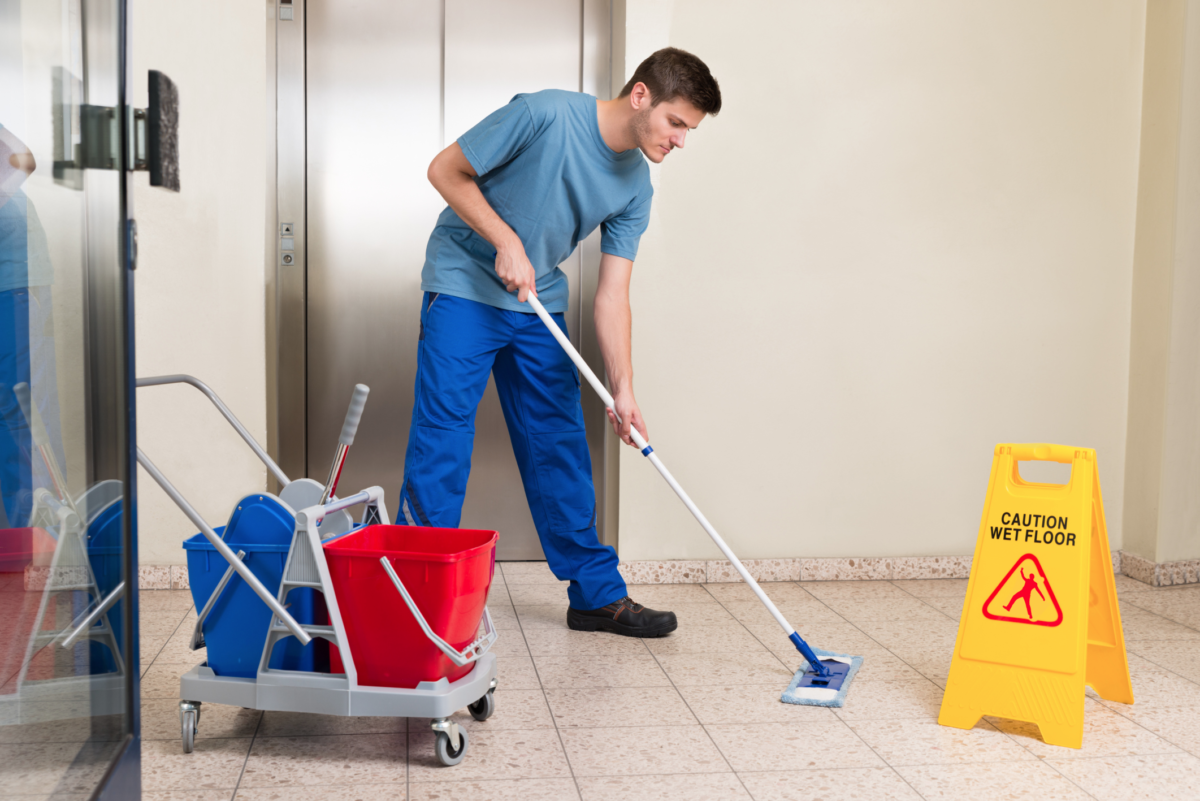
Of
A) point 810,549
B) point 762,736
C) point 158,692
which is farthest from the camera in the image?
point 810,549

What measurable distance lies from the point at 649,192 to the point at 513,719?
53.1 inches

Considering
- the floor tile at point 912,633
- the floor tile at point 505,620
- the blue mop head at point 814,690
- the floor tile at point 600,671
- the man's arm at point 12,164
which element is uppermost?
Result: the man's arm at point 12,164

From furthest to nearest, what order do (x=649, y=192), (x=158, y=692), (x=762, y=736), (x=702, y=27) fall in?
1. (x=702, y=27)
2. (x=649, y=192)
3. (x=158, y=692)
4. (x=762, y=736)

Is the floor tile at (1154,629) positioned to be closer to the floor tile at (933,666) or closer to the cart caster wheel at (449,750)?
the floor tile at (933,666)

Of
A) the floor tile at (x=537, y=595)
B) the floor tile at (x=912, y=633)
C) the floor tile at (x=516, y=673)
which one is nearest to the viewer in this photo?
the floor tile at (x=516, y=673)

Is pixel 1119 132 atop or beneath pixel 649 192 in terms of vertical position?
atop

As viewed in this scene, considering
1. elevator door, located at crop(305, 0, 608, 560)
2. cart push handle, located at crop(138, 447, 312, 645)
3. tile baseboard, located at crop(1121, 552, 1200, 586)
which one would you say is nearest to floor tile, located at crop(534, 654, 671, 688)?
cart push handle, located at crop(138, 447, 312, 645)

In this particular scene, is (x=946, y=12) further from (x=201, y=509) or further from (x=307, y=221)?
(x=201, y=509)

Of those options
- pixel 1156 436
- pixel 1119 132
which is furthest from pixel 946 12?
pixel 1156 436

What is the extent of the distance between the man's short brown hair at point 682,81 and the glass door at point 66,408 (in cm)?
117

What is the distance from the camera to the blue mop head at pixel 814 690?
2.03 meters

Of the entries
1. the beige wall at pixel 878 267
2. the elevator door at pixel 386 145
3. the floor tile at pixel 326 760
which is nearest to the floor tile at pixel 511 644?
the floor tile at pixel 326 760

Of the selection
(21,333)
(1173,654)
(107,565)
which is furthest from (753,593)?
(21,333)

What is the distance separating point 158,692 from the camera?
6.76ft
